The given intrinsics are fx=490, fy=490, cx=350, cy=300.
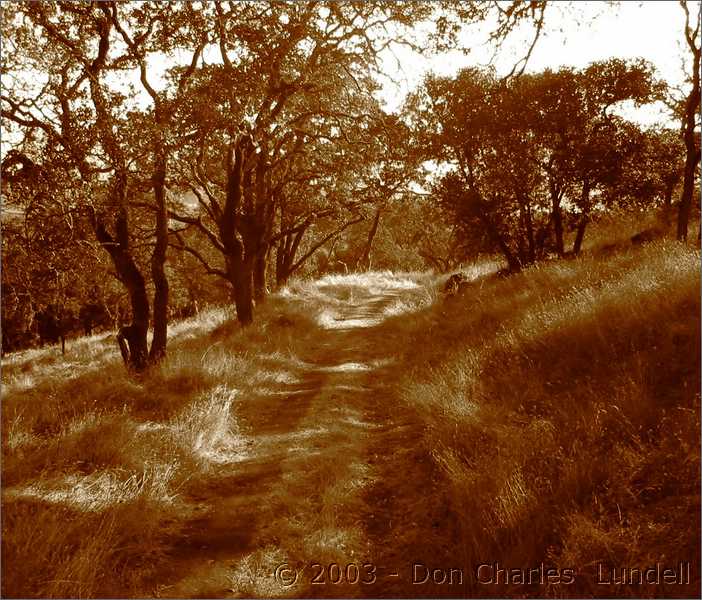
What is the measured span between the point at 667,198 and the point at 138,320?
15542 millimetres

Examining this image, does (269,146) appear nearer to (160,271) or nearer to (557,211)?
(160,271)

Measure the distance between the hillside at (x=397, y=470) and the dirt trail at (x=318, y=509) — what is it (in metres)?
0.02

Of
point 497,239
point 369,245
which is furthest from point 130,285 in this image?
point 369,245

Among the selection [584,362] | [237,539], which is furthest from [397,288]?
[237,539]

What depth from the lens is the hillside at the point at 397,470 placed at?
3361 mm

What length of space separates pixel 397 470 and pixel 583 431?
1.99 m

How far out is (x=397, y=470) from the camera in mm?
5324

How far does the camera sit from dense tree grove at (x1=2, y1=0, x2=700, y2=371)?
317 inches

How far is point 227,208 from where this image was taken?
12.8 metres

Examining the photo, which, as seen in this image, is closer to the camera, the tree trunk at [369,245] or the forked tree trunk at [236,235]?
the forked tree trunk at [236,235]

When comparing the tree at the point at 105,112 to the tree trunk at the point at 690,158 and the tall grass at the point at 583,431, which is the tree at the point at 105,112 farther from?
the tree trunk at the point at 690,158

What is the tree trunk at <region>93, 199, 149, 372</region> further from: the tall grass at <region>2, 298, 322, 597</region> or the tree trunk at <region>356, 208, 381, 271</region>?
the tree trunk at <region>356, 208, 381, 271</region>

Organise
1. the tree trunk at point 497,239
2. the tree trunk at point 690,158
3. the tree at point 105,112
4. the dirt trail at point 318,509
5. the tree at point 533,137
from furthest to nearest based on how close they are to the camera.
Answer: the tree trunk at point 497,239 < the tree at point 533,137 < the tree trunk at point 690,158 < the tree at point 105,112 < the dirt trail at point 318,509

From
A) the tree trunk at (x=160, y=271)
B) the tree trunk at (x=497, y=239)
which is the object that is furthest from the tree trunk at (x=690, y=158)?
the tree trunk at (x=160, y=271)
